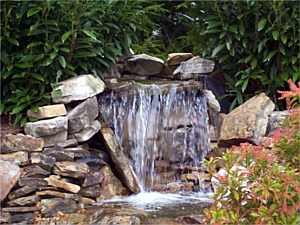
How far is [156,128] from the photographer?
5.12 m

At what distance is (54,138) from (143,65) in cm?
219

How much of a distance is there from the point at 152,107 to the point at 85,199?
1426mm

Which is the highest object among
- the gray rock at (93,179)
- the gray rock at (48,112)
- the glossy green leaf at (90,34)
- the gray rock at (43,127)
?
the glossy green leaf at (90,34)

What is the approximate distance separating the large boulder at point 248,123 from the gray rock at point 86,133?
140 cm

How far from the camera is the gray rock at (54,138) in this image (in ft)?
14.4

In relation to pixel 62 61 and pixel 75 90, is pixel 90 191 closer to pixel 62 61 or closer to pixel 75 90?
pixel 75 90

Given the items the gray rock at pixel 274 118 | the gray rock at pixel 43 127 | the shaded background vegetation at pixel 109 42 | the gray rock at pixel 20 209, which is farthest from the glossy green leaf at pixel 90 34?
the gray rock at pixel 274 118

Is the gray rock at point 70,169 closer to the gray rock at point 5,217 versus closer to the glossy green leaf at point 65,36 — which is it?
the gray rock at point 5,217

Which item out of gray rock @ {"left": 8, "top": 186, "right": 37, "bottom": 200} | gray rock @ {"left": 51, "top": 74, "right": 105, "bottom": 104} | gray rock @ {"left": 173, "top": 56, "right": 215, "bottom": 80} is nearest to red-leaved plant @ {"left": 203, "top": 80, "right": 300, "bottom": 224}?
gray rock @ {"left": 8, "top": 186, "right": 37, "bottom": 200}

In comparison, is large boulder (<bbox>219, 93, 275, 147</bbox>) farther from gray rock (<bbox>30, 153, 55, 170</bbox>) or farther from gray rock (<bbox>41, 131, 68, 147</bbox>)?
gray rock (<bbox>30, 153, 55, 170</bbox>)

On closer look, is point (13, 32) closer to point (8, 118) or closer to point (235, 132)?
point (8, 118)

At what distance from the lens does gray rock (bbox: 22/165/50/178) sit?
13.0ft

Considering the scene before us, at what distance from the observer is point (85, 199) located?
4.25 metres

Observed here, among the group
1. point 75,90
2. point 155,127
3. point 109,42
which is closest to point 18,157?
point 75,90
